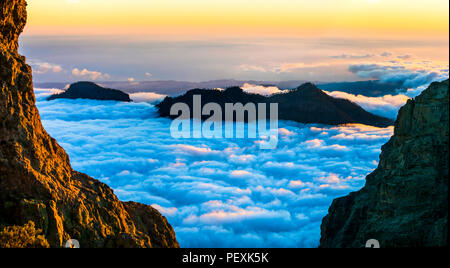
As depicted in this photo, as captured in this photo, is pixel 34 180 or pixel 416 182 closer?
pixel 34 180

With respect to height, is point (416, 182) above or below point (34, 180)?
below

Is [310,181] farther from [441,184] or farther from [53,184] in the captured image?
[53,184]

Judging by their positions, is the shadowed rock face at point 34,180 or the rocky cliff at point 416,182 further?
the rocky cliff at point 416,182

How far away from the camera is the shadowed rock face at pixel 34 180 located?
21422mm

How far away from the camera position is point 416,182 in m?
29.4

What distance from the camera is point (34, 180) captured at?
22.3 meters

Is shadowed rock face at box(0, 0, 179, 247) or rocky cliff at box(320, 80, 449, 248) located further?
rocky cliff at box(320, 80, 449, 248)

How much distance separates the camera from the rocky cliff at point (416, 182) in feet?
91.6

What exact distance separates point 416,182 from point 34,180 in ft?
73.1

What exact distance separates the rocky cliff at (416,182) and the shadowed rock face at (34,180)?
1546cm

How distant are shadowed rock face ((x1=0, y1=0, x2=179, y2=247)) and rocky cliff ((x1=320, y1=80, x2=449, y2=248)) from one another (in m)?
15.5

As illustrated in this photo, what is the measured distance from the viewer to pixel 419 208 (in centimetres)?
2898

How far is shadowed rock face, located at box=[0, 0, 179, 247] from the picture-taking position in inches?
843
